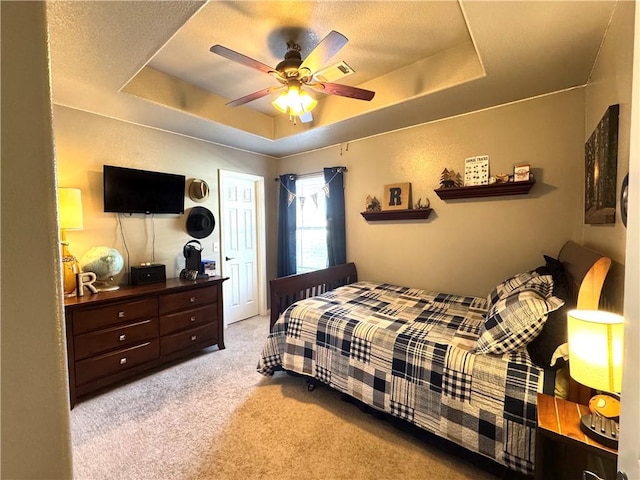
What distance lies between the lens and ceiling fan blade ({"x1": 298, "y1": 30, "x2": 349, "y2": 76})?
159cm

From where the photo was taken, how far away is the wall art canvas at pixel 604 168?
1518 millimetres

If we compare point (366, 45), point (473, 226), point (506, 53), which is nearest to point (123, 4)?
point (366, 45)

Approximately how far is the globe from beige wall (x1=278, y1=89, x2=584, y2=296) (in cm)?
262

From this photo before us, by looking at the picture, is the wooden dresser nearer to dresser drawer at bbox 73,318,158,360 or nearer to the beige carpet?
dresser drawer at bbox 73,318,158,360

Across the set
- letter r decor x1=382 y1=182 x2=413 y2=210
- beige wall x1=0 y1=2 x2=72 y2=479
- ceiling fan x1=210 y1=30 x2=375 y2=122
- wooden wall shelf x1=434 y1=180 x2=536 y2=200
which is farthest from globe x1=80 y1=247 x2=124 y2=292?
wooden wall shelf x1=434 y1=180 x2=536 y2=200

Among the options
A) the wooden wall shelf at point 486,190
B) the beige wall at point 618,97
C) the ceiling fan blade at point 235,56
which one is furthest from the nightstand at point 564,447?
the ceiling fan blade at point 235,56

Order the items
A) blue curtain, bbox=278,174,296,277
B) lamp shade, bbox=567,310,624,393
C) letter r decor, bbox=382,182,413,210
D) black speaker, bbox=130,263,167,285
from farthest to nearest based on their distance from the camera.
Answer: blue curtain, bbox=278,174,296,277, letter r decor, bbox=382,182,413,210, black speaker, bbox=130,263,167,285, lamp shade, bbox=567,310,624,393

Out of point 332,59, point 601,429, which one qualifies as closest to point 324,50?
point 332,59

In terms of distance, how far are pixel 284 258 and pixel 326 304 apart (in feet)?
6.33

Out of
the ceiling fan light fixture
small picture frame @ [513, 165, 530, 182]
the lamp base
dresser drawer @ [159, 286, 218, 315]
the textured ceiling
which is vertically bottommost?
the lamp base

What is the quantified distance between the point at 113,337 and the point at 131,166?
68.5 inches

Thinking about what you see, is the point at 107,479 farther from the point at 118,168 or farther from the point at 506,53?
the point at 506,53

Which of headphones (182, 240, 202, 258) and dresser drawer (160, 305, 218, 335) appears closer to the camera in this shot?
dresser drawer (160, 305, 218, 335)

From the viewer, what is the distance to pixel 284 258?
438 centimetres
